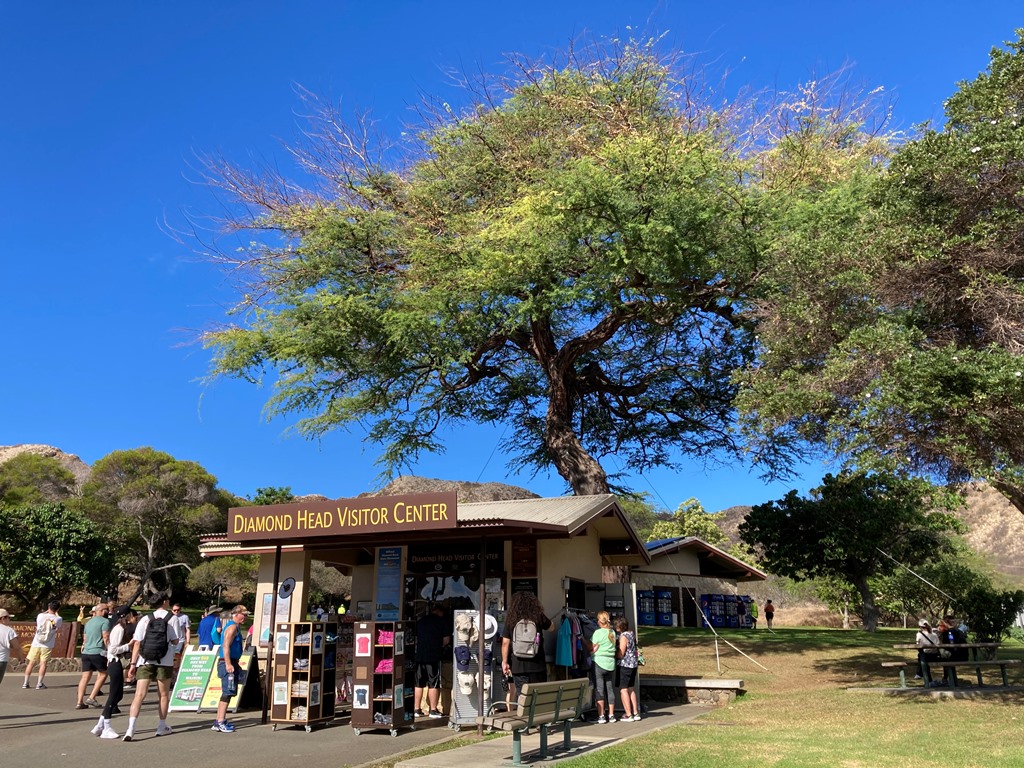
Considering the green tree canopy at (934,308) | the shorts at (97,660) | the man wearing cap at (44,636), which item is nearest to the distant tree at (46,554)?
A: the man wearing cap at (44,636)

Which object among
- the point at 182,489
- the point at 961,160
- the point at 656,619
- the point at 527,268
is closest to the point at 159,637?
the point at 527,268

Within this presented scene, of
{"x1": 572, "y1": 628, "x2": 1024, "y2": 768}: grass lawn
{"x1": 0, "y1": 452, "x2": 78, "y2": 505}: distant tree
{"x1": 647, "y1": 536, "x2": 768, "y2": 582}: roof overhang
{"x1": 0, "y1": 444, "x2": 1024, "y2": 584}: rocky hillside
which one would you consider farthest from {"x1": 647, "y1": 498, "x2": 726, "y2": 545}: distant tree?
{"x1": 572, "y1": 628, "x2": 1024, "y2": 768}: grass lawn

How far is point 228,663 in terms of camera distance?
1130 centimetres

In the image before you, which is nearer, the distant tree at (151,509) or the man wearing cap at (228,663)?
the man wearing cap at (228,663)

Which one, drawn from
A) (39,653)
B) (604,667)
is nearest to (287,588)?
(39,653)

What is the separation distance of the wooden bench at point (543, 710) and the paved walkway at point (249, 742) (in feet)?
1.00

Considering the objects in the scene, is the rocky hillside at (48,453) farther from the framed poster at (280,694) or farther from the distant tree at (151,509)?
the framed poster at (280,694)

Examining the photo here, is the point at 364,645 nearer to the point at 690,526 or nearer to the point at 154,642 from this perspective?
the point at 154,642

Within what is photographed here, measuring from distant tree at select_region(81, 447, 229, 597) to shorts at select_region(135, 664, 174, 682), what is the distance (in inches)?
1333

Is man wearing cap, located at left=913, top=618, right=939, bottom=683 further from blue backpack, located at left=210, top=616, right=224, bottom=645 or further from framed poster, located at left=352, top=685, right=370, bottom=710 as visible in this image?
blue backpack, located at left=210, top=616, right=224, bottom=645

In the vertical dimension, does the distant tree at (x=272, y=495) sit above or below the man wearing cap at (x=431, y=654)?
above

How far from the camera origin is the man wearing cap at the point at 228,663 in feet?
34.7

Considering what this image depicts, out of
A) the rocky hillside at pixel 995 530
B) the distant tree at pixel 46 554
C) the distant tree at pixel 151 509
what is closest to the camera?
the distant tree at pixel 46 554

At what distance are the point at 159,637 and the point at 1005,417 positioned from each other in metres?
11.8
